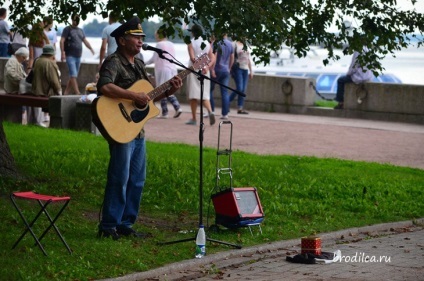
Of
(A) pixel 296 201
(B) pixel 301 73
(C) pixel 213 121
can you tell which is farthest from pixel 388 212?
(B) pixel 301 73

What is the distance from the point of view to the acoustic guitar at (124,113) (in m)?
10.0

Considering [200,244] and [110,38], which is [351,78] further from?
[200,244]

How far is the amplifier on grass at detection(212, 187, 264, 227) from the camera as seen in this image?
35.6 ft

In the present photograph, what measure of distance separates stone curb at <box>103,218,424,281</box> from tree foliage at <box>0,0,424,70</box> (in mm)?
2205

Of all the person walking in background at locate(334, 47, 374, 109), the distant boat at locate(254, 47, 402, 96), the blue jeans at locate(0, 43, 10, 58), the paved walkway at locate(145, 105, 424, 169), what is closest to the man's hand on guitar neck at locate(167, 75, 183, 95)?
the paved walkway at locate(145, 105, 424, 169)

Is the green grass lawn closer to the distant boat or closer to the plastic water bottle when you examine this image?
the plastic water bottle

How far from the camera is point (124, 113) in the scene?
1016cm

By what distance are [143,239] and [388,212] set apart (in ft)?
11.6

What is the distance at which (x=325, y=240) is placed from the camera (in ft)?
37.1

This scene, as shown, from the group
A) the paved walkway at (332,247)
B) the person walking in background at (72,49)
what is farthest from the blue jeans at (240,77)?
the person walking in background at (72,49)

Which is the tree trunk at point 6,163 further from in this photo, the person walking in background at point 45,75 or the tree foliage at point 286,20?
the person walking in background at point 45,75

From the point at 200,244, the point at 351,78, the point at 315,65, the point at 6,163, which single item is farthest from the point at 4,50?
the point at 315,65

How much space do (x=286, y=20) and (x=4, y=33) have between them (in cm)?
1642

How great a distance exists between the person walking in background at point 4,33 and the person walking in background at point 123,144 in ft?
55.5
